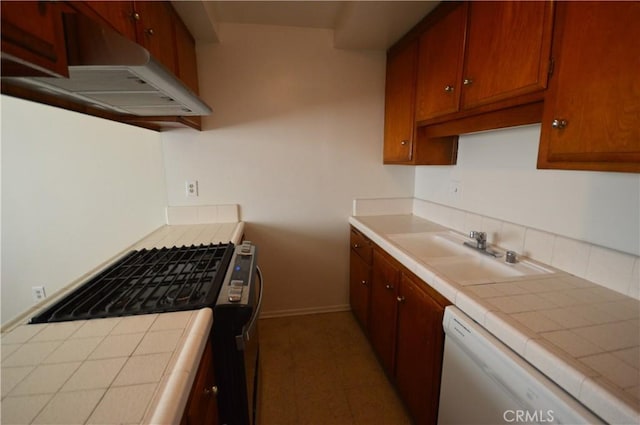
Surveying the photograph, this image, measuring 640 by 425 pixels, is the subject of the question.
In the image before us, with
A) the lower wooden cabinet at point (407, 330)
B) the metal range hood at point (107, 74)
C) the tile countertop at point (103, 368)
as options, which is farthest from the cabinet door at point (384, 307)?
the metal range hood at point (107, 74)

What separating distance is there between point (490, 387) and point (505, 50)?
1.26 metres

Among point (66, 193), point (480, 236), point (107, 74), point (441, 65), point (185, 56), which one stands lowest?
point (480, 236)

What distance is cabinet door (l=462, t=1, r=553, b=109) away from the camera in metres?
0.98

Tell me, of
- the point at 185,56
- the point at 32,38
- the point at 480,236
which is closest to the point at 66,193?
the point at 185,56

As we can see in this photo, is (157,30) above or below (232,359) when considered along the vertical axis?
above

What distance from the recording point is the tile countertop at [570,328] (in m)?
0.59

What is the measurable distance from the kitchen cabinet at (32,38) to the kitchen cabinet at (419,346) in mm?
1385

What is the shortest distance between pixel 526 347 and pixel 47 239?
2.81m

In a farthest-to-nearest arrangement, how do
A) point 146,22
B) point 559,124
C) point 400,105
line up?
point 400,105 → point 146,22 → point 559,124

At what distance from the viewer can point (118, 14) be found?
1.00 meters

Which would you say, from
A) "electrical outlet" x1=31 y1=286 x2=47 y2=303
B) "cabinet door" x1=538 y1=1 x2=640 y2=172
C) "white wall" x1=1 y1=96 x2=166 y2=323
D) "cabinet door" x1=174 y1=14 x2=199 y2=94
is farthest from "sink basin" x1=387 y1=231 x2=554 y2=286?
"electrical outlet" x1=31 y1=286 x2=47 y2=303

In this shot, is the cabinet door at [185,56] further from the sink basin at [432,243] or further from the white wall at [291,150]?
the sink basin at [432,243]

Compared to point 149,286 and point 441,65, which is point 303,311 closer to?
point 149,286

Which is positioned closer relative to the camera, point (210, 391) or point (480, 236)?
point (210, 391)
